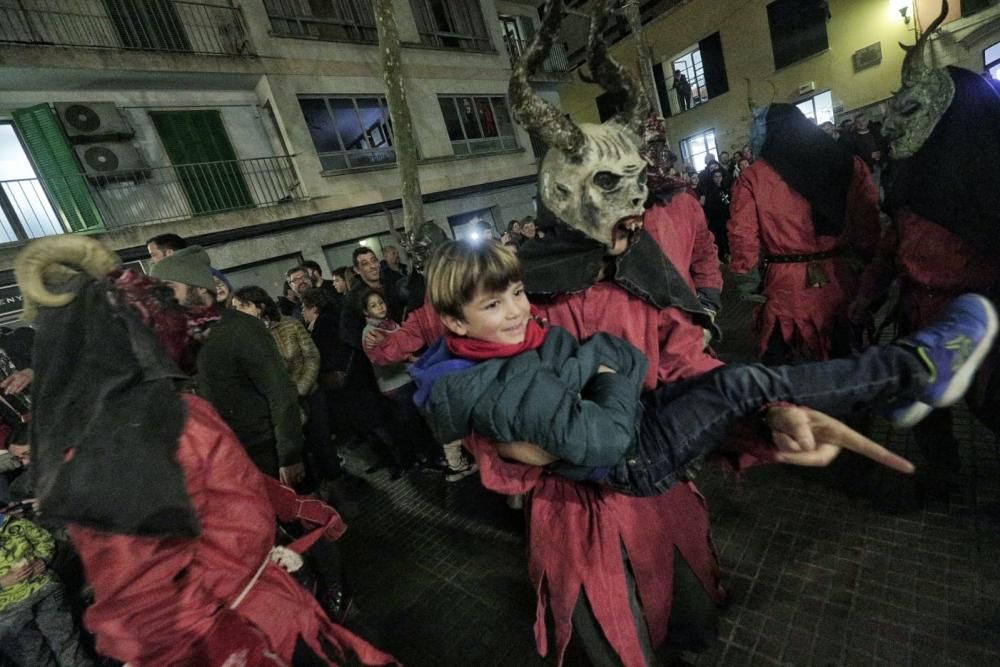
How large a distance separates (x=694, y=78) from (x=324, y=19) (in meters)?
16.8

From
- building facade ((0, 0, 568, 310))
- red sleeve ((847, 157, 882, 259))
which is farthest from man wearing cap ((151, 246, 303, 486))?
building facade ((0, 0, 568, 310))

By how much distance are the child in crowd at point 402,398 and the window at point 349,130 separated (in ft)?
32.8

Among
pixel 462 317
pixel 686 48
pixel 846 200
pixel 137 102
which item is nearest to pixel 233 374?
pixel 462 317

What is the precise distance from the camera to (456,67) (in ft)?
48.7

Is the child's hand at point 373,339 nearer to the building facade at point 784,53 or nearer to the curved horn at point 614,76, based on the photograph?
the curved horn at point 614,76

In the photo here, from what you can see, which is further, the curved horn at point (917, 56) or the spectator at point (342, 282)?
the spectator at point (342, 282)

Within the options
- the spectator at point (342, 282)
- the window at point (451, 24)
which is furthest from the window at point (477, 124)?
the spectator at point (342, 282)

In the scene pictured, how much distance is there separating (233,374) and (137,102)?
37.8 ft

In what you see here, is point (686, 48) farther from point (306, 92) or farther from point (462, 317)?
point (462, 317)

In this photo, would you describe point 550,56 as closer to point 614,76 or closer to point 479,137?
point 479,137

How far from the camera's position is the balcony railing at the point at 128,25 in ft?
29.4

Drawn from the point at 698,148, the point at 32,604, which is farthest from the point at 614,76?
the point at 698,148

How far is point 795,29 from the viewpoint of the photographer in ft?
56.2

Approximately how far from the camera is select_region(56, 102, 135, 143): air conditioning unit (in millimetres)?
9258
